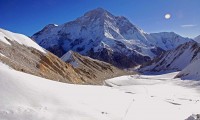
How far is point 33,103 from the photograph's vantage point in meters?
20.0

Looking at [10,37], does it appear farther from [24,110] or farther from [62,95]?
[24,110]

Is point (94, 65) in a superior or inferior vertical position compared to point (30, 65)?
superior

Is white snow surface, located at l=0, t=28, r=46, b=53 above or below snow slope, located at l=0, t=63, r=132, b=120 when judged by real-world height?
above

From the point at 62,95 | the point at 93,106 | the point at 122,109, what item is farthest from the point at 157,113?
the point at 62,95

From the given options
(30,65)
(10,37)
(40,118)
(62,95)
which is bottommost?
(40,118)

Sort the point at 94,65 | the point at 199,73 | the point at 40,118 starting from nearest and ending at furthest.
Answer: the point at 40,118, the point at 199,73, the point at 94,65

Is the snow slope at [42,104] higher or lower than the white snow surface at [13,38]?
lower

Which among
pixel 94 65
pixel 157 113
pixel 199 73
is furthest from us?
pixel 94 65

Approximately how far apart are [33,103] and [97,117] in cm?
440

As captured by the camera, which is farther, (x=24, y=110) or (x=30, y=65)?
(x=30, y=65)

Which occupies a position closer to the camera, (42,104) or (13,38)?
(42,104)

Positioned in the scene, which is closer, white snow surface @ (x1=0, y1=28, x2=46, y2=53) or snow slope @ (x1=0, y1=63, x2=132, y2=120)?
snow slope @ (x1=0, y1=63, x2=132, y2=120)

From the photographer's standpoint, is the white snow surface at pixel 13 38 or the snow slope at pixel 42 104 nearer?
the snow slope at pixel 42 104

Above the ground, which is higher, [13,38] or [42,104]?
[13,38]
